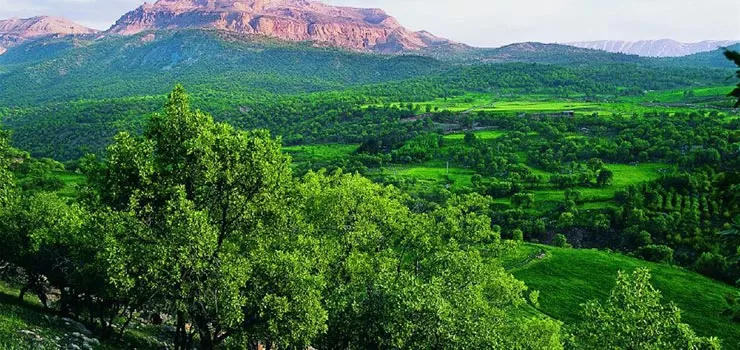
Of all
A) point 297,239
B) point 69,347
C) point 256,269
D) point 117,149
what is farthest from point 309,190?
point 69,347

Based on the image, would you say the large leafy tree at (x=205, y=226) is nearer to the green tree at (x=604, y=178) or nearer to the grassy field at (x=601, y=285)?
the grassy field at (x=601, y=285)

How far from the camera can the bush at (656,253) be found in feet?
269

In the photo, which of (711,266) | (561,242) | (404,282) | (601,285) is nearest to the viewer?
(404,282)

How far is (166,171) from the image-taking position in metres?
24.8

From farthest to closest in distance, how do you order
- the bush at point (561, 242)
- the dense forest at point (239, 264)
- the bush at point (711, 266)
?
the bush at point (561, 242), the bush at point (711, 266), the dense forest at point (239, 264)

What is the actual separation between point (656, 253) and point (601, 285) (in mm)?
18000

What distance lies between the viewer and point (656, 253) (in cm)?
8319

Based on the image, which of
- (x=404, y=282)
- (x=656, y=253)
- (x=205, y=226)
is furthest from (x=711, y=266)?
(x=205, y=226)

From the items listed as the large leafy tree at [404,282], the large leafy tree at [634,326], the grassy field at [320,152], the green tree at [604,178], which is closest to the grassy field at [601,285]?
the large leafy tree at [404,282]

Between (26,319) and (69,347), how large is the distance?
12.2ft

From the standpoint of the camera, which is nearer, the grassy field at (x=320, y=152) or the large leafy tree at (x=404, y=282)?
the large leafy tree at (x=404, y=282)

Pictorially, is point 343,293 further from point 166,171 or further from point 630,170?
point 630,170

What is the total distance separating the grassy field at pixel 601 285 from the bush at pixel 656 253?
4704 mm

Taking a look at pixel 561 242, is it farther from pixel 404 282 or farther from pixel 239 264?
pixel 239 264
